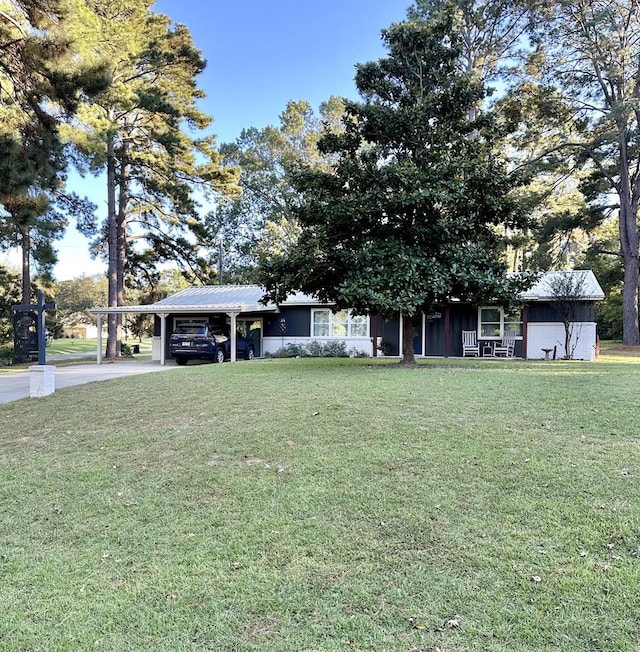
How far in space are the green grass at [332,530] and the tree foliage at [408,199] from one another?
432cm

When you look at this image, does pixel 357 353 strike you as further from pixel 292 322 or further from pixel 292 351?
pixel 292 322

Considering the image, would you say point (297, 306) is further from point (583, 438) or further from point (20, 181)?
point (583, 438)

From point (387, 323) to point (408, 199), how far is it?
30.7 feet

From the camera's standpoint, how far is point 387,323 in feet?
61.6

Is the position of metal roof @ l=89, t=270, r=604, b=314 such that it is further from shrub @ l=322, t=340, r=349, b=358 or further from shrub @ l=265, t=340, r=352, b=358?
shrub @ l=322, t=340, r=349, b=358

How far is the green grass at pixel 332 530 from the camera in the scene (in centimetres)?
238

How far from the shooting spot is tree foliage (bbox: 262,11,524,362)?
32.7 ft

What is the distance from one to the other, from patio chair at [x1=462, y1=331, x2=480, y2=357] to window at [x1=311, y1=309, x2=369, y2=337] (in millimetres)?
3717

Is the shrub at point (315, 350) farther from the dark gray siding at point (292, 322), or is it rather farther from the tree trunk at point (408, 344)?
the tree trunk at point (408, 344)

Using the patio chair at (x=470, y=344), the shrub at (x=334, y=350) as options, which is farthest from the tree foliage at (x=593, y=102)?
the shrub at (x=334, y=350)

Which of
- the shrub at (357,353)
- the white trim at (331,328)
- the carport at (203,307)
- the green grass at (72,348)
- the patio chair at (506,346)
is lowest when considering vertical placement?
the green grass at (72,348)

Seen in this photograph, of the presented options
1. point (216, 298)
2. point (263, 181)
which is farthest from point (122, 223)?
point (263, 181)

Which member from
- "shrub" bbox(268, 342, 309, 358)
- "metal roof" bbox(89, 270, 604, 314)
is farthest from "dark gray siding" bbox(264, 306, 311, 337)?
"shrub" bbox(268, 342, 309, 358)

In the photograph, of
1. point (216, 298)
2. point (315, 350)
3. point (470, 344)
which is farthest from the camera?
point (216, 298)
